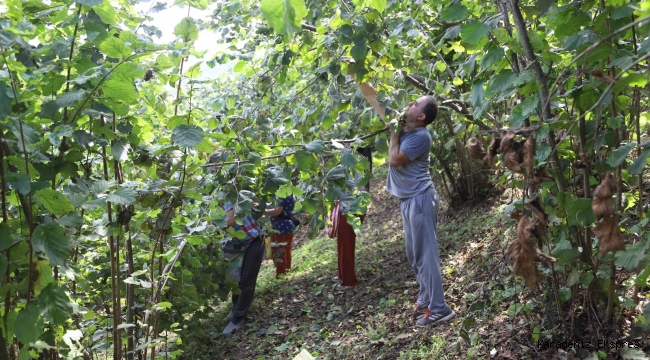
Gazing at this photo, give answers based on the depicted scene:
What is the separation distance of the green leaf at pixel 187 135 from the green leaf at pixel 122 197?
0.29m

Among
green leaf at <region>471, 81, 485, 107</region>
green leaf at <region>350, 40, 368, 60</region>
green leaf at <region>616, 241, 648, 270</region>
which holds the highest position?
green leaf at <region>350, 40, 368, 60</region>

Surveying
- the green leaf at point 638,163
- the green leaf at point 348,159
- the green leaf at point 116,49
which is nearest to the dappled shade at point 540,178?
the green leaf at point 638,163

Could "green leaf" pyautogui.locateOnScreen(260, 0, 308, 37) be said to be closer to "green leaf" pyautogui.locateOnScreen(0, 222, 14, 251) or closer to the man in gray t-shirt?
"green leaf" pyautogui.locateOnScreen(0, 222, 14, 251)

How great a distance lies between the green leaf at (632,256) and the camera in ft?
6.56

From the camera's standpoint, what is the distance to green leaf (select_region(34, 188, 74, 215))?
1760 millimetres

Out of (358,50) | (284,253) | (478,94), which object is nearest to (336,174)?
(358,50)

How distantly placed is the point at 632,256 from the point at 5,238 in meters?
2.24

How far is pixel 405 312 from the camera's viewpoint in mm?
4852

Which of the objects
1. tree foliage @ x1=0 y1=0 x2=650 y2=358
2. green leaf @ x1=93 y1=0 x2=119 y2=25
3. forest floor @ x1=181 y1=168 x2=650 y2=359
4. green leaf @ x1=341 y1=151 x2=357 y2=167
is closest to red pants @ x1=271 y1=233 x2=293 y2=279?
forest floor @ x1=181 y1=168 x2=650 y2=359

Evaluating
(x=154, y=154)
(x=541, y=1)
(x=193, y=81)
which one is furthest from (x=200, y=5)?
(x=541, y=1)

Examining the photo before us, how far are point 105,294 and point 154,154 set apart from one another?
2.00 metres

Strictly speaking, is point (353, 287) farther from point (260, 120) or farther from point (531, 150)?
point (531, 150)

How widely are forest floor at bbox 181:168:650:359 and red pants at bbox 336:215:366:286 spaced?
6.4 inches

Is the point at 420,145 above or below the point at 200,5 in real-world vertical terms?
below
